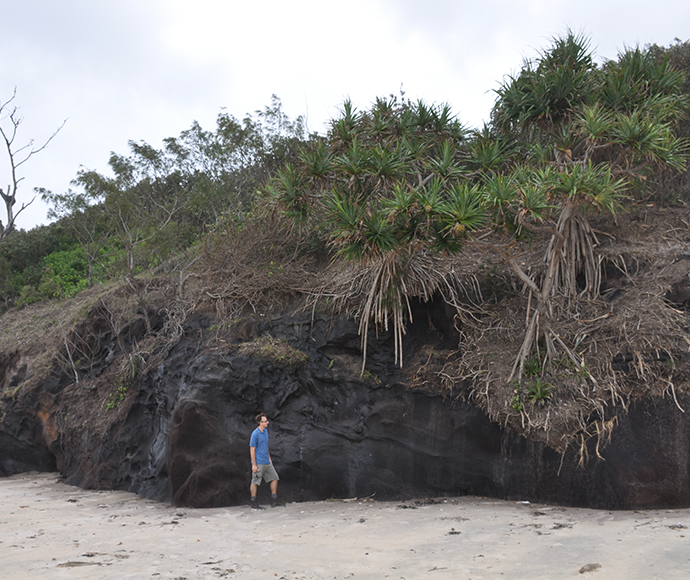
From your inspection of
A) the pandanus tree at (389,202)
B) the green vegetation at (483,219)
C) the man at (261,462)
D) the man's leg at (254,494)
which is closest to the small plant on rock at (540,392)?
the green vegetation at (483,219)

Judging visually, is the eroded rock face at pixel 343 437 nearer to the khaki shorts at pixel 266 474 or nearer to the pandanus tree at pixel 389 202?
the khaki shorts at pixel 266 474

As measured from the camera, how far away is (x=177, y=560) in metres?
5.21

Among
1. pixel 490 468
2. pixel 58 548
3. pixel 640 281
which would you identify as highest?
pixel 640 281

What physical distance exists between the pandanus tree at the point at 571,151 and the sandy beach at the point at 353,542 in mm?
2231

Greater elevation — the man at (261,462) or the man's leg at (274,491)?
the man at (261,462)

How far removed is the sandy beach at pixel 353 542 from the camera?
458cm

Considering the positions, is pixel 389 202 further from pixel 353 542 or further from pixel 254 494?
pixel 254 494

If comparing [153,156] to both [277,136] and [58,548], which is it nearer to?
[277,136]

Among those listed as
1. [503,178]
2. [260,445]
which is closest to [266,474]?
[260,445]

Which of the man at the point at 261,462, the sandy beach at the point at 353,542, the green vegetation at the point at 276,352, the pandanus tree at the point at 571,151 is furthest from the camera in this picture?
the green vegetation at the point at 276,352

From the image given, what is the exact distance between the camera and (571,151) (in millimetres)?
8781

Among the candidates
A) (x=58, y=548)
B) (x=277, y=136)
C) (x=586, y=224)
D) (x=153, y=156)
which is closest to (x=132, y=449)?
(x=58, y=548)

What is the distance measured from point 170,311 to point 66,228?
12890 mm

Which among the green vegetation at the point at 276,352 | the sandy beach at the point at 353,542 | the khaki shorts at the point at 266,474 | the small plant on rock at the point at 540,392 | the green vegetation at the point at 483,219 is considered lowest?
the sandy beach at the point at 353,542
